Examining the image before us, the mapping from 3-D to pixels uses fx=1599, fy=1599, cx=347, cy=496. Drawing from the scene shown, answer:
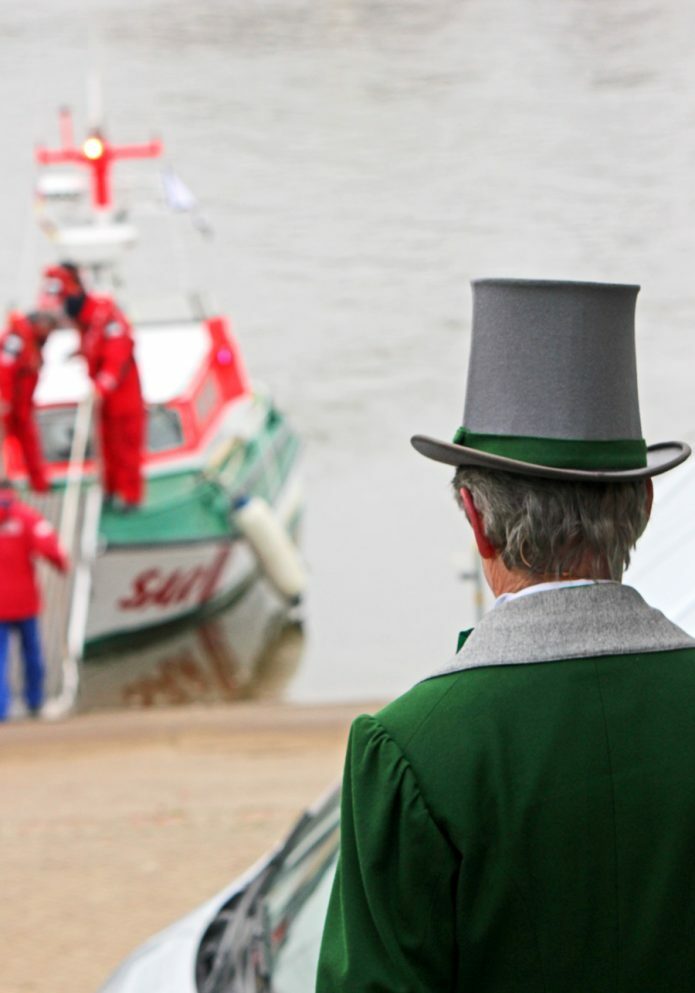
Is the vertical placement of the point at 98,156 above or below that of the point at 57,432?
above

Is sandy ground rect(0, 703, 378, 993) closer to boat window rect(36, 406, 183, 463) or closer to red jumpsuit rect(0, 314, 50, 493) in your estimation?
red jumpsuit rect(0, 314, 50, 493)

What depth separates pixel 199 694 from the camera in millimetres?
13484

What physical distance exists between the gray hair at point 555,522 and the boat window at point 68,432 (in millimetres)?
11400

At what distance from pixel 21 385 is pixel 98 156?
431 cm

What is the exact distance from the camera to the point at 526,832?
1872mm

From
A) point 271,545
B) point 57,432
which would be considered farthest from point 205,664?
point 57,432

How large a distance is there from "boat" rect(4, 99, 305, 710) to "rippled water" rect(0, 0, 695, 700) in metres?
1.23

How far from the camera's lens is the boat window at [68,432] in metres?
13.2

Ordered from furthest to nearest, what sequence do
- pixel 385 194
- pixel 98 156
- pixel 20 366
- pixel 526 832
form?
pixel 385 194 < pixel 98 156 < pixel 20 366 < pixel 526 832

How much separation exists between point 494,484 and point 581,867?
469 millimetres

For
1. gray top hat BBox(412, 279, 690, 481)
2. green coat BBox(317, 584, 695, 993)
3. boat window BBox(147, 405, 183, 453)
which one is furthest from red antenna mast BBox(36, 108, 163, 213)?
green coat BBox(317, 584, 695, 993)

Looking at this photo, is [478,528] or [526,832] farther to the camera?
[478,528]

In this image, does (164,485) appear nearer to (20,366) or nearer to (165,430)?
(165,430)

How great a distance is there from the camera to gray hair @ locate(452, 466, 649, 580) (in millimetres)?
1938
